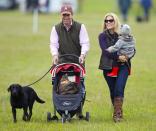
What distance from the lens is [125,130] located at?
13523 mm

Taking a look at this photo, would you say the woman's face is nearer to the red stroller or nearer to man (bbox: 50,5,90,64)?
man (bbox: 50,5,90,64)

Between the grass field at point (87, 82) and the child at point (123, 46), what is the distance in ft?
3.37

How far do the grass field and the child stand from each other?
103 cm

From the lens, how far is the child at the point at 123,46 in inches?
579

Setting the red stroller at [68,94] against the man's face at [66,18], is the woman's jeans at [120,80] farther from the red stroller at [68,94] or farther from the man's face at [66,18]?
the man's face at [66,18]

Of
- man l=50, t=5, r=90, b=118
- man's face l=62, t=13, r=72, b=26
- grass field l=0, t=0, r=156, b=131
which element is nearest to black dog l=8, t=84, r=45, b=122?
grass field l=0, t=0, r=156, b=131

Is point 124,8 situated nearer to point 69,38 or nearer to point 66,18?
point 69,38

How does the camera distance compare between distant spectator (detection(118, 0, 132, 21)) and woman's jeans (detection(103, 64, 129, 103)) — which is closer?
woman's jeans (detection(103, 64, 129, 103))

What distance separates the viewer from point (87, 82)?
22.1 metres

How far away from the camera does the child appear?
1470cm

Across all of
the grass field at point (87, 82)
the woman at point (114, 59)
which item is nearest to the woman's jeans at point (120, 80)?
the woman at point (114, 59)

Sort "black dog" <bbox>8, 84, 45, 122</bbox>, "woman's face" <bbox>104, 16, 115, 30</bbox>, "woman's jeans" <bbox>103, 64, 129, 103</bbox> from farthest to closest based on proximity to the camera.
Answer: "woman's jeans" <bbox>103, 64, 129, 103</bbox> < "woman's face" <bbox>104, 16, 115, 30</bbox> < "black dog" <bbox>8, 84, 45, 122</bbox>

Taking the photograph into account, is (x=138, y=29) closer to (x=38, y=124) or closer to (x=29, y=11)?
(x=29, y=11)

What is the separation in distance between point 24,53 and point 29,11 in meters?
31.8
